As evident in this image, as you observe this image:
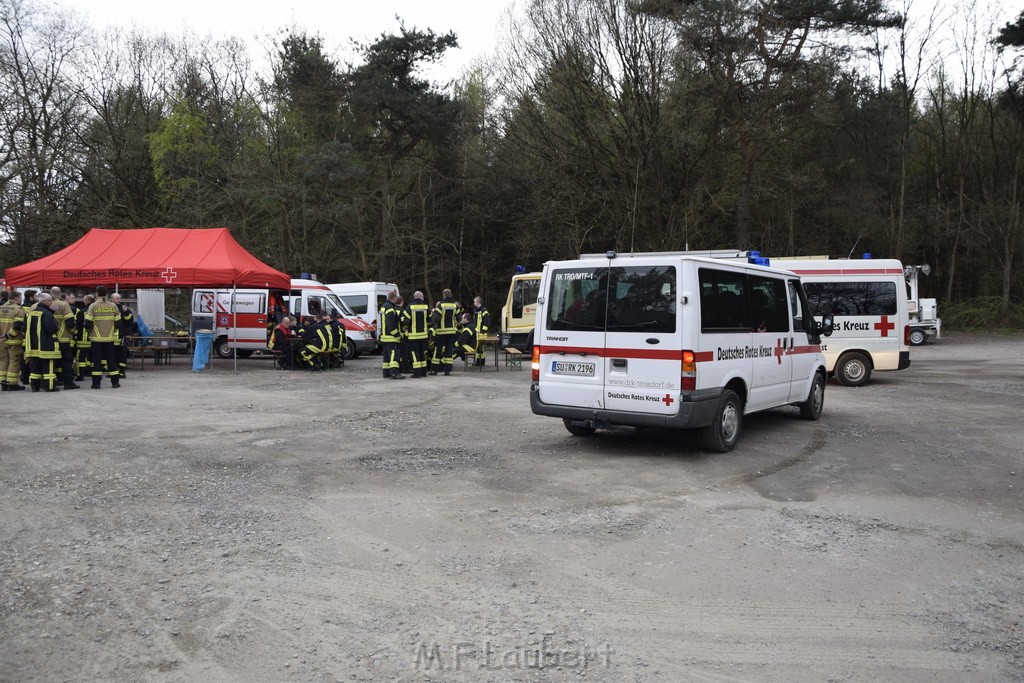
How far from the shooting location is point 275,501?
6.45 metres

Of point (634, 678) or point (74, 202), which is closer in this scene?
point (634, 678)

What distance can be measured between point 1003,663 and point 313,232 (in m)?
30.0

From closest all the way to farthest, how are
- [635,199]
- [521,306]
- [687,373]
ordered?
1. [687,373]
2. [521,306]
3. [635,199]

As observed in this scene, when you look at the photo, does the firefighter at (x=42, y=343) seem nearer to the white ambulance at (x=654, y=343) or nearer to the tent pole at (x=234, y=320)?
the tent pole at (x=234, y=320)

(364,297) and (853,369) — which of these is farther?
(364,297)

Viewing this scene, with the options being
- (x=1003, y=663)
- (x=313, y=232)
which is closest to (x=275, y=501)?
(x=1003, y=663)

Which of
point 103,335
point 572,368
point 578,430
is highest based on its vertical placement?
point 103,335

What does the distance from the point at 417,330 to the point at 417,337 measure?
0.47 feet

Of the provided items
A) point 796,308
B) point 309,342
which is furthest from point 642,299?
point 309,342

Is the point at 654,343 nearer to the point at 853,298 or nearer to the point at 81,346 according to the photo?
the point at 853,298

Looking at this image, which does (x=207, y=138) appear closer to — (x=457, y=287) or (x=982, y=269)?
(x=457, y=287)

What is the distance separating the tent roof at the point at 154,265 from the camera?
674 inches

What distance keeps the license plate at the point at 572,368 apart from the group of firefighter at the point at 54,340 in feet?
31.2

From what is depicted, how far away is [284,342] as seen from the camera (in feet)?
61.1
